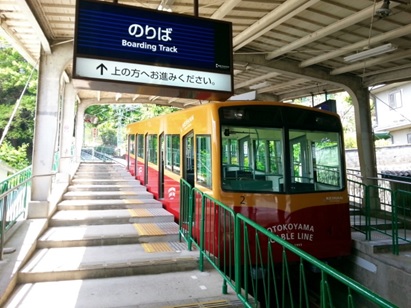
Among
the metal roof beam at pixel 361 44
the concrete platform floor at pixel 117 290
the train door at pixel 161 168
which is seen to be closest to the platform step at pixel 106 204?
the train door at pixel 161 168

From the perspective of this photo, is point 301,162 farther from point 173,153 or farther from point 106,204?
point 106,204

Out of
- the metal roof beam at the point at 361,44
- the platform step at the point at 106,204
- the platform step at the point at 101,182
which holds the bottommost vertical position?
the platform step at the point at 106,204

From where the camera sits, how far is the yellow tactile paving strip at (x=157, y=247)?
473cm

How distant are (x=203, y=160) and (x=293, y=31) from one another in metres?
3.51

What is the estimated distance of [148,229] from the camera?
18.2 feet

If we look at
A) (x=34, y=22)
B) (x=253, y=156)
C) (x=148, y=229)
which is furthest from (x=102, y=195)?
(x=253, y=156)

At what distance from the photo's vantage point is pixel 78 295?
138 inches

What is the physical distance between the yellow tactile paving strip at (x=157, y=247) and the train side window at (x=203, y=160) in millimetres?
1097

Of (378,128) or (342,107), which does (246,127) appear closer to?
(378,128)

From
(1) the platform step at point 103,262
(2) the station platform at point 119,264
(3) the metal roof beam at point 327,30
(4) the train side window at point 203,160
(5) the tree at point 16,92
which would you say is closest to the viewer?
(2) the station platform at point 119,264

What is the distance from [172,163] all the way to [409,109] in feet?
50.7

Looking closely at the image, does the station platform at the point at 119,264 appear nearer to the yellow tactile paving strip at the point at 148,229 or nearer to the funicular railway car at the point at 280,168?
the yellow tactile paving strip at the point at 148,229

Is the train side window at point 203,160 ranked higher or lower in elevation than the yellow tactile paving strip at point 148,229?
higher

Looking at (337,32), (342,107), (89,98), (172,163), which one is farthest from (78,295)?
(342,107)
